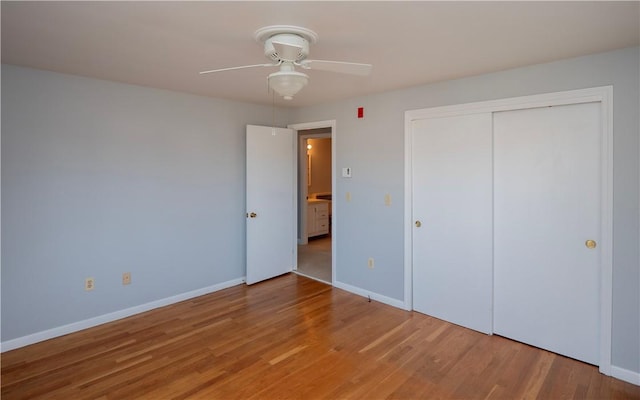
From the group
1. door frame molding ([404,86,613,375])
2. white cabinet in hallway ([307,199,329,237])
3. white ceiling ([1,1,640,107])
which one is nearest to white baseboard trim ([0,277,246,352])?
white ceiling ([1,1,640,107])

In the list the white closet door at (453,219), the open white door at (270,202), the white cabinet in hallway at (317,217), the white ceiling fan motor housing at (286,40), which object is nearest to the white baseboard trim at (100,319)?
the open white door at (270,202)

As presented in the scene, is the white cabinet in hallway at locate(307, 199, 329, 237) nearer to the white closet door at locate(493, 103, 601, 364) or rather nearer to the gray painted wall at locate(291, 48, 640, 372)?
the gray painted wall at locate(291, 48, 640, 372)

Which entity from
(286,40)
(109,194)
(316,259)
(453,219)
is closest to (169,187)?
(109,194)

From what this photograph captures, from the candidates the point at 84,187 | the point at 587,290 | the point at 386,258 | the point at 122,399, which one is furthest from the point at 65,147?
the point at 587,290

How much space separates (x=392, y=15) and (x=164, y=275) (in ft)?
11.0

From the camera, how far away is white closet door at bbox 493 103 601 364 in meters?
2.63

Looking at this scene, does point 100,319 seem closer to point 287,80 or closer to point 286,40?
point 287,80

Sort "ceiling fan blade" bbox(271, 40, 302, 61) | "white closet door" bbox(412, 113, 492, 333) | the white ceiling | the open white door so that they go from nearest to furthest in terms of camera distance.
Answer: the white ceiling < "ceiling fan blade" bbox(271, 40, 302, 61) < "white closet door" bbox(412, 113, 492, 333) < the open white door

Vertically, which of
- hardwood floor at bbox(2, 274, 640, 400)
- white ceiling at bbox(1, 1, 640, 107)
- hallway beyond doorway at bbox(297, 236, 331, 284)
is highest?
white ceiling at bbox(1, 1, 640, 107)

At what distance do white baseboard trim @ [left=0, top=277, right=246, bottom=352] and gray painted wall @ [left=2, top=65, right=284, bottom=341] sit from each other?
0.16ft

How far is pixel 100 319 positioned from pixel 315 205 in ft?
15.1

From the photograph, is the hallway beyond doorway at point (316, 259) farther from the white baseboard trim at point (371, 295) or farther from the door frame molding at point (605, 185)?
the door frame molding at point (605, 185)

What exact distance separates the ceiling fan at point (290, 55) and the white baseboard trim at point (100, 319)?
8.84 feet

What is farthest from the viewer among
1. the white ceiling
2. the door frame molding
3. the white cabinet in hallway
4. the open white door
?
the white cabinet in hallway
